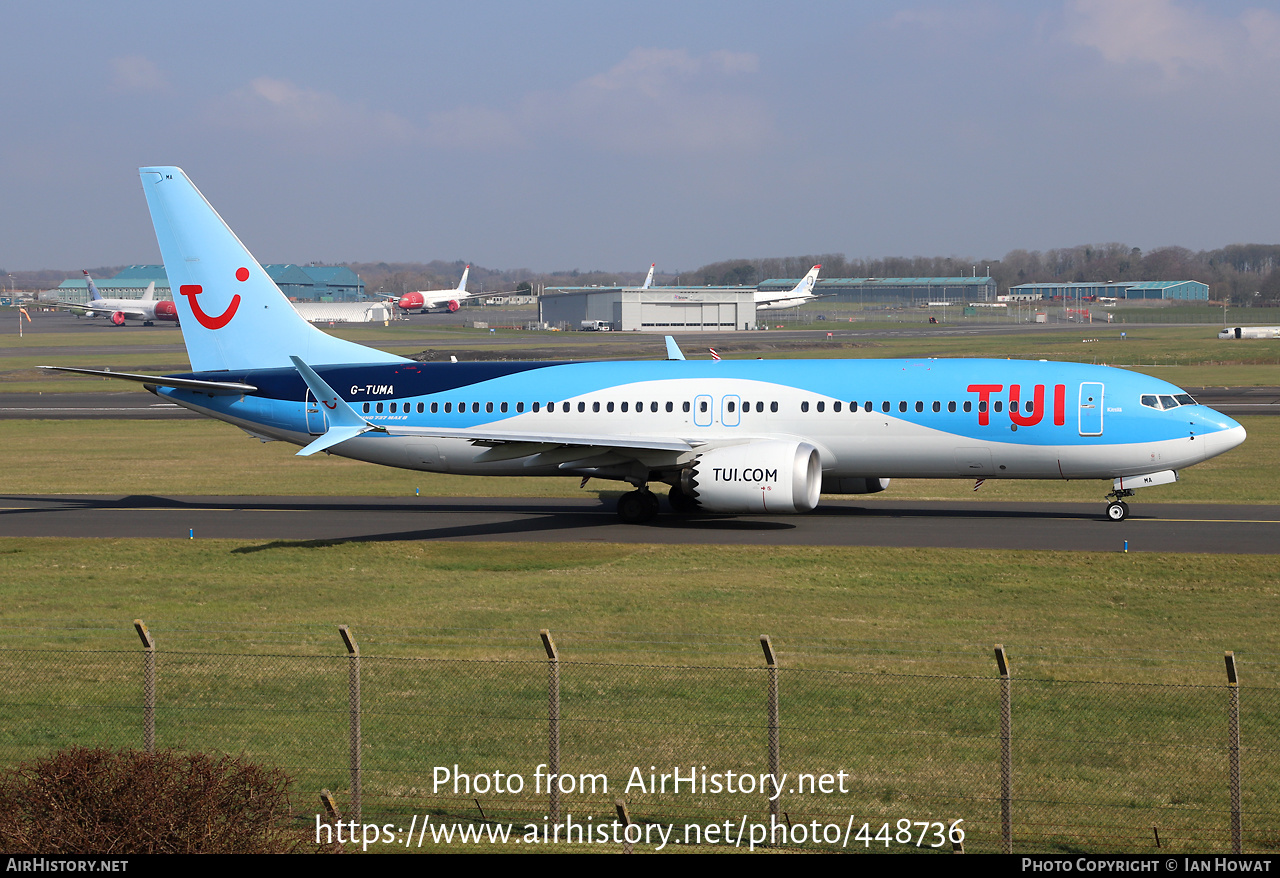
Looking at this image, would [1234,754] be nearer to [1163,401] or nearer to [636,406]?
[1163,401]

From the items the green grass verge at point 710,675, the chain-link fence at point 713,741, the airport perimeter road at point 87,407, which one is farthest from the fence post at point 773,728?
the airport perimeter road at point 87,407

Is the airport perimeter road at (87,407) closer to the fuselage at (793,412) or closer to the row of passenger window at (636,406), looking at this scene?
the fuselage at (793,412)

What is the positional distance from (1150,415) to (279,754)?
26083 mm

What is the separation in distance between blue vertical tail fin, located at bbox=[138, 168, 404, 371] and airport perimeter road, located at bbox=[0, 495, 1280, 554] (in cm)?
494

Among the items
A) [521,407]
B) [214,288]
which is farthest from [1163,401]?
[214,288]

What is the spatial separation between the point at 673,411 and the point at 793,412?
11.7 ft

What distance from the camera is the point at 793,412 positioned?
35219 mm

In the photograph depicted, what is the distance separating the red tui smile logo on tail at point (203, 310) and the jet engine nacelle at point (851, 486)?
1923 cm

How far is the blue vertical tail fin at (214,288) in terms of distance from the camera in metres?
38.7

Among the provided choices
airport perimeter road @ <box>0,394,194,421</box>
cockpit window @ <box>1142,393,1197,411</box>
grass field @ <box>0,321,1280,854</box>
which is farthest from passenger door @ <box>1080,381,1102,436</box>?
airport perimeter road @ <box>0,394,194,421</box>

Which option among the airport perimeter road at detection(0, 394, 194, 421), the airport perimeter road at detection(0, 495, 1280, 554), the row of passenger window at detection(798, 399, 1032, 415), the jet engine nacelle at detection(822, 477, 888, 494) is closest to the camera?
the airport perimeter road at detection(0, 495, 1280, 554)

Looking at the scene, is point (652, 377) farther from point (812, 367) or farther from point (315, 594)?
point (315, 594)

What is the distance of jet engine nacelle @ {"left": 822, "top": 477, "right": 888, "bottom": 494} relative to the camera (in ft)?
122

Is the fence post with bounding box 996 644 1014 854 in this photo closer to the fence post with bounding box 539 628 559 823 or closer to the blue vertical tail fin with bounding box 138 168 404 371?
the fence post with bounding box 539 628 559 823
